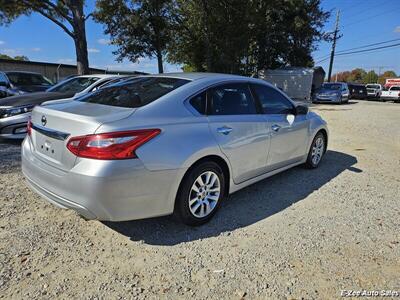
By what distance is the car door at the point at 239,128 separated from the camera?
130 inches

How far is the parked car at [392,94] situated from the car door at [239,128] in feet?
95.4

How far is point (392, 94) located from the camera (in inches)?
1095

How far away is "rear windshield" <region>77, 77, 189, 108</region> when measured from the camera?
10.0 ft

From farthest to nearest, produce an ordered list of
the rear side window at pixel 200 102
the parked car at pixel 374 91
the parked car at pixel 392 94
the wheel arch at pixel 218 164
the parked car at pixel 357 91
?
the parked car at pixel 374 91
the parked car at pixel 357 91
the parked car at pixel 392 94
the rear side window at pixel 200 102
the wheel arch at pixel 218 164

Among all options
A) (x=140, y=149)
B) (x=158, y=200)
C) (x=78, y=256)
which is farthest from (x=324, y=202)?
(x=78, y=256)

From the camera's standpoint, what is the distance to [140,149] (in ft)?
8.52

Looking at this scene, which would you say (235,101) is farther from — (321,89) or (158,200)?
(321,89)

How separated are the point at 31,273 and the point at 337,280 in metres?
2.47

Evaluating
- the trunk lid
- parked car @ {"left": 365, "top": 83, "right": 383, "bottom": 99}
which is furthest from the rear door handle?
parked car @ {"left": 365, "top": 83, "right": 383, "bottom": 99}

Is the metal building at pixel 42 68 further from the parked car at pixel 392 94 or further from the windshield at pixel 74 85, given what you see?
the parked car at pixel 392 94

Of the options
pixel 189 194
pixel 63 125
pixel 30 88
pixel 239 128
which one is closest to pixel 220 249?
pixel 189 194

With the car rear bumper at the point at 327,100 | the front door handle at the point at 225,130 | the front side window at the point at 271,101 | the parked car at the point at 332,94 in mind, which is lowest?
the car rear bumper at the point at 327,100

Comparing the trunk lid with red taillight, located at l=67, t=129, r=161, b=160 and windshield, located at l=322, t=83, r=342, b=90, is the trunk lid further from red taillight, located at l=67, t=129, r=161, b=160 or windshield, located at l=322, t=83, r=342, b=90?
windshield, located at l=322, t=83, r=342, b=90

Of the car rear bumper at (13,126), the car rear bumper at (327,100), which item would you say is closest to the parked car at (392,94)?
the car rear bumper at (327,100)
